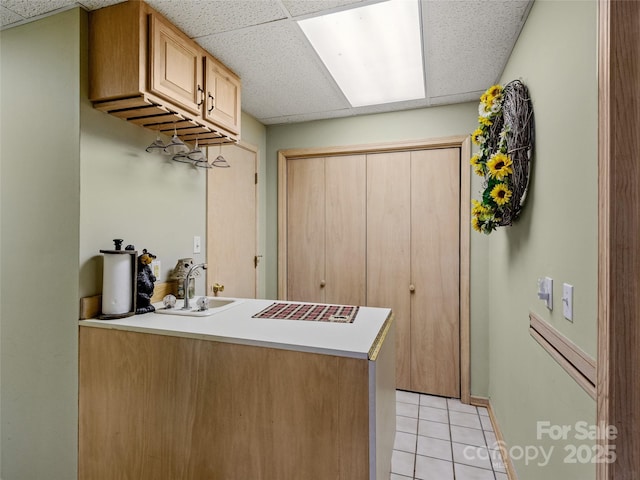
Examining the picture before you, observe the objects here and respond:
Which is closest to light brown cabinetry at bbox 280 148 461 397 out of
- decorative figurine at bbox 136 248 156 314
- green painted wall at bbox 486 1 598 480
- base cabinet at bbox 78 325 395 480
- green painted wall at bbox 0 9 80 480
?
green painted wall at bbox 486 1 598 480

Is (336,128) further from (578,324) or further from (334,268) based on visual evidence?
(578,324)

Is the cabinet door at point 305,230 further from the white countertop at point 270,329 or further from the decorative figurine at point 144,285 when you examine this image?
the decorative figurine at point 144,285

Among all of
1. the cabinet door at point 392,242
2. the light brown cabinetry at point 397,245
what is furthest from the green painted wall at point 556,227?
the cabinet door at point 392,242

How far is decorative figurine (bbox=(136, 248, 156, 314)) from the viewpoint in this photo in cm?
170

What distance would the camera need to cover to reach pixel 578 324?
3.40ft

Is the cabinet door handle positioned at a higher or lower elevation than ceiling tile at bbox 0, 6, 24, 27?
lower

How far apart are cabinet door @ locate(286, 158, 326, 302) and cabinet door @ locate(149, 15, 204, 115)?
1.40m

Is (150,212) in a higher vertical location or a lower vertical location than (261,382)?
higher

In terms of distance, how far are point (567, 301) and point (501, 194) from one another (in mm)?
613

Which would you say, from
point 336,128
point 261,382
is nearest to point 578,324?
point 261,382

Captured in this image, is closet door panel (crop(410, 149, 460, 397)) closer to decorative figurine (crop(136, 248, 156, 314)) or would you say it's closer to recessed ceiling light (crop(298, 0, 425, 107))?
recessed ceiling light (crop(298, 0, 425, 107))

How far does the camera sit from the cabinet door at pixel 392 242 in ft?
9.40

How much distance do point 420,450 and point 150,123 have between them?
2.57 m

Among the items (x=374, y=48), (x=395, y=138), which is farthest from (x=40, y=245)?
(x=395, y=138)
